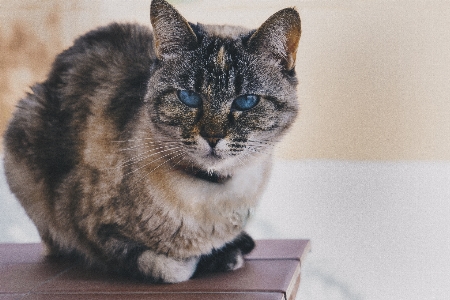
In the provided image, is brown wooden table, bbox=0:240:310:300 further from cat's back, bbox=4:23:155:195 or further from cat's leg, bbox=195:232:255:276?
cat's back, bbox=4:23:155:195

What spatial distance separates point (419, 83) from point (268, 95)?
0.99 metres

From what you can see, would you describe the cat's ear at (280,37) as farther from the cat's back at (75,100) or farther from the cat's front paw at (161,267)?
the cat's front paw at (161,267)

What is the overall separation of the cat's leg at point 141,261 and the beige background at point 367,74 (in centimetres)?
84

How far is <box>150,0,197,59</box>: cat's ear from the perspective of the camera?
1053mm

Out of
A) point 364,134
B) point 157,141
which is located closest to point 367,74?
point 364,134

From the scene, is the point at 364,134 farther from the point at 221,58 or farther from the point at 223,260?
the point at 221,58

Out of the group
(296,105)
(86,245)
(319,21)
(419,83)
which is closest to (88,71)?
(86,245)

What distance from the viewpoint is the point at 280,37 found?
1069mm

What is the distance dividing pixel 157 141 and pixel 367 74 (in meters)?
1.04

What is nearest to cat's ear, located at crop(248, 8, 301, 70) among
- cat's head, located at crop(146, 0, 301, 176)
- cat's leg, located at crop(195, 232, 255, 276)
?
cat's head, located at crop(146, 0, 301, 176)

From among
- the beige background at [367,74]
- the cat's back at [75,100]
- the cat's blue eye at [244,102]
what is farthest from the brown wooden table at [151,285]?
the beige background at [367,74]

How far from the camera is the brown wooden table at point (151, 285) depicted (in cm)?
113

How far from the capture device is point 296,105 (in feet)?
3.71

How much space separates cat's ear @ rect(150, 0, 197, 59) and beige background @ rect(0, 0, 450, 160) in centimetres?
85
